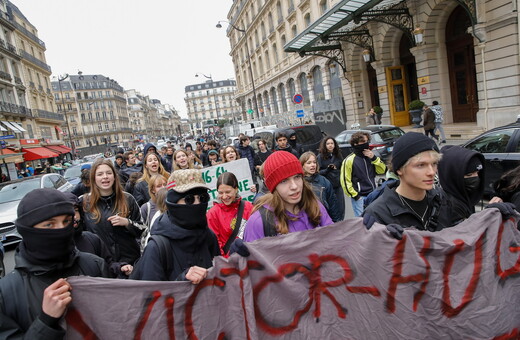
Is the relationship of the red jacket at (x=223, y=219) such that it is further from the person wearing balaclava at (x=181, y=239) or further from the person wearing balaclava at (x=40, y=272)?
the person wearing balaclava at (x=40, y=272)

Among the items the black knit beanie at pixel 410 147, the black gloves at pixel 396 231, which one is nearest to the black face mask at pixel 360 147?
the black knit beanie at pixel 410 147

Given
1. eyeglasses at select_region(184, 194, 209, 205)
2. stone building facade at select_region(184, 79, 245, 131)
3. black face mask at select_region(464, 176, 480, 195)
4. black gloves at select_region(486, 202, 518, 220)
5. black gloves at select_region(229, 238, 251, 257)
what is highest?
stone building facade at select_region(184, 79, 245, 131)

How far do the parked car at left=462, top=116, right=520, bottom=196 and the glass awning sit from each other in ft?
34.0

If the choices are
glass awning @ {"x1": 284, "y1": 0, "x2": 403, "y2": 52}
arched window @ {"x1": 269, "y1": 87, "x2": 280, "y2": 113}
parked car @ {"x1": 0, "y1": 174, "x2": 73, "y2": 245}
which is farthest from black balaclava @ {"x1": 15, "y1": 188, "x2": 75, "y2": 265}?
arched window @ {"x1": 269, "y1": 87, "x2": 280, "y2": 113}

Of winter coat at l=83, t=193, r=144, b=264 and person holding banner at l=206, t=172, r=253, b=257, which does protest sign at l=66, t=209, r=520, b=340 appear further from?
winter coat at l=83, t=193, r=144, b=264

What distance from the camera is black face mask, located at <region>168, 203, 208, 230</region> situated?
2248mm

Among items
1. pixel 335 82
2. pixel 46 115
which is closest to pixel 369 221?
pixel 335 82

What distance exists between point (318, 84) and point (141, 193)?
26933 millimetres

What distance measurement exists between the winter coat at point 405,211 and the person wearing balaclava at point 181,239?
114 centimetres

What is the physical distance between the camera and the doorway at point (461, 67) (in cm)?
1575

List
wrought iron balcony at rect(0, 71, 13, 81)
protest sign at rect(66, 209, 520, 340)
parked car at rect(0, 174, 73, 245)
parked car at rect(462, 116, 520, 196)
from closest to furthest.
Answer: protest sign at rect(66, 209, 520, 340)
parked car at rect(462, 116, 520, 196)
parked car at rect(0, 174, 73, 245)
wrought iron balcony at rect(0, 71, 13, 81)

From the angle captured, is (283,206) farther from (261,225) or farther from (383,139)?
(383,139)

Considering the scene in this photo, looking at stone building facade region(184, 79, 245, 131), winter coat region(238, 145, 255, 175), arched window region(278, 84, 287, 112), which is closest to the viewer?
winter coat region(238, 145, 255, 175)

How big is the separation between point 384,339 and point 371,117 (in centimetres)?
1955
